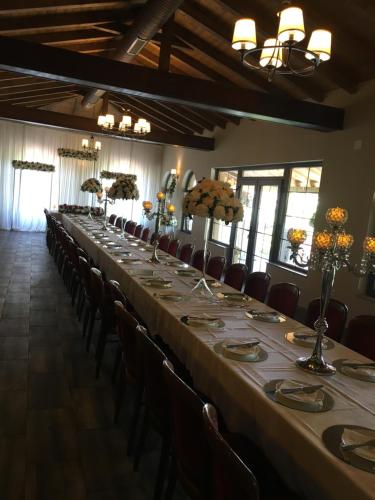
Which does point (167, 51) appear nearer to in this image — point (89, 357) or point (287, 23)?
point (287, 23)

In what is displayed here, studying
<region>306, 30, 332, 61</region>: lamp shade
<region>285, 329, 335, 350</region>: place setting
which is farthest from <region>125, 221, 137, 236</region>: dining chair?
<region>285, 329, 335, 350</region>: place setting

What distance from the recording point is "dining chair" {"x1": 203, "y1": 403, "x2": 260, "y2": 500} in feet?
4.13

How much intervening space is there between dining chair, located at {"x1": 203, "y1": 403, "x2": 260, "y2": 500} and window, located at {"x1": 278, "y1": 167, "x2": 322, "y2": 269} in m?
5.59

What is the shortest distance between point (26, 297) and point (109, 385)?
289 cm

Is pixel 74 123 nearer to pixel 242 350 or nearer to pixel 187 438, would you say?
pixel 242 350

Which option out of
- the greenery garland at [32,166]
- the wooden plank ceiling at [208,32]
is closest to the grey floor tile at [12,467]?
the wooden plank ceiling at [208,32]

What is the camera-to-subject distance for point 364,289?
5738 millimetres

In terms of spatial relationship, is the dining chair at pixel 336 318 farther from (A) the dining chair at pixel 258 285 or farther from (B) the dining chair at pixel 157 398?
(B) the dining chair at pixel 157 398

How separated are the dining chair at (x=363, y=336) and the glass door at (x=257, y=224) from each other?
4975mm

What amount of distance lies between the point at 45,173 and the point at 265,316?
12.1 metres

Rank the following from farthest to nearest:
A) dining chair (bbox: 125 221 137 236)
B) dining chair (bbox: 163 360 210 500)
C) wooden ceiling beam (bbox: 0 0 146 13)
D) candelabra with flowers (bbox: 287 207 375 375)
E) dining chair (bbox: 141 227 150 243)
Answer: dining chair (bbox: 125 221 137 236)
dining chair (bbox: 141 227 150 243)
wooden ceiling beam (bbox: 0 0 146 13)
candelabra with flowers (bbox: 287 207 375 375)
dining chair (bbox: 163 360 210 500)

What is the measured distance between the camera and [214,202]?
11.4ft

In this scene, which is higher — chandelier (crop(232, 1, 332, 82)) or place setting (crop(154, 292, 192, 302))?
chandelier (crop(232, 1, 332, 82))

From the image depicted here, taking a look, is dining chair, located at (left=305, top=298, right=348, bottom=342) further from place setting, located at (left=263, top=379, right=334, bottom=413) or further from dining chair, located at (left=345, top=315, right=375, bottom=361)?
place setting, located at (left=263, top=379, right=334, bottom=413)
